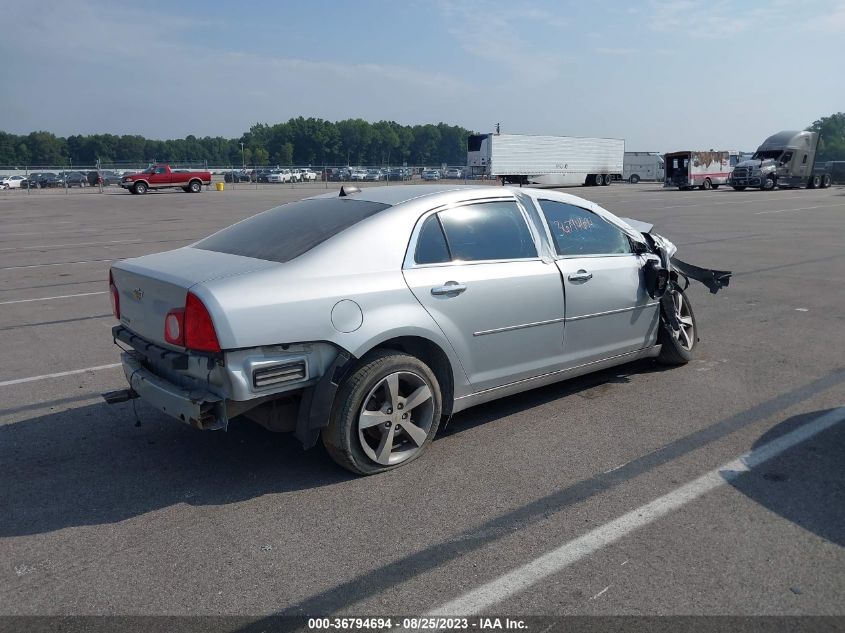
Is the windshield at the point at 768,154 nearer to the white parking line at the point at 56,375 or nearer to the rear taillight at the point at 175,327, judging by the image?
the white parking line at the point at 56,375

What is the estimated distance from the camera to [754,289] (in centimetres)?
1024

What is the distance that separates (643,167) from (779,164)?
25.1 metres

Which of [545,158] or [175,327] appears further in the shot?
[545,158]

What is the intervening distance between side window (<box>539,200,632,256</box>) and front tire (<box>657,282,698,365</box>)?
0.71m

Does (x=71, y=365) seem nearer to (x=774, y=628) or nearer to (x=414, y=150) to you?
(x=774, y=628)

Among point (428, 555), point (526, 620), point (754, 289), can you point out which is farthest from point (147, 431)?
point (754, 289)

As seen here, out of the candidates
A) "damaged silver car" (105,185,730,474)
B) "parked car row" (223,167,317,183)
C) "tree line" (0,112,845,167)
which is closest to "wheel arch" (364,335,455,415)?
"damaged silver car" (105,185,730,474)

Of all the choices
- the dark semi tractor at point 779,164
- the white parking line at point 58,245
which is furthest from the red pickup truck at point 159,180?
the dark semi tractor at point 779,164

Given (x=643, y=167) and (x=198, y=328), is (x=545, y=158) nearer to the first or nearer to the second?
(x=643, y=167)

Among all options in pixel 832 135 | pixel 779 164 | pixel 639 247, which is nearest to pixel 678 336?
pixel 639 247

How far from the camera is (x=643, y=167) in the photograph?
6881 centimetres

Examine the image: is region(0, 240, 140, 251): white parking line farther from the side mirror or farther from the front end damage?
the side mirror

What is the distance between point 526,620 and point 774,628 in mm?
942

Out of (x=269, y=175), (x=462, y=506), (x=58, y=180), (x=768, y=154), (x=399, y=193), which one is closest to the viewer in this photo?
(x=462, y=506)
